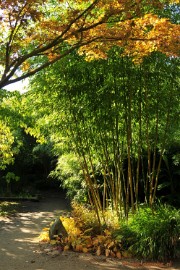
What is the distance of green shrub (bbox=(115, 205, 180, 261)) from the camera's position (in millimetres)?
4172

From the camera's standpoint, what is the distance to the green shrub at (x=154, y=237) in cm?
417

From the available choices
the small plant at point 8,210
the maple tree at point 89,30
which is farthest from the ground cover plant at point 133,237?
the small plant at point 8,210

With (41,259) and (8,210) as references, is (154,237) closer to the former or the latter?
(41,259)

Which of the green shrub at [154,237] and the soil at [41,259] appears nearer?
the soil at [41,259]

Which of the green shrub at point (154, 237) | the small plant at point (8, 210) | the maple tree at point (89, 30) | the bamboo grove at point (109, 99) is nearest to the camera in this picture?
the maple tree at point (89, 30)

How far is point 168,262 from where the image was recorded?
4.11 metres

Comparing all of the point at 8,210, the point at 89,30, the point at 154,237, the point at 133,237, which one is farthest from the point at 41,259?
the point at 8,210

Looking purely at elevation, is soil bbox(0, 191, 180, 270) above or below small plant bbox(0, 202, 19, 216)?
below

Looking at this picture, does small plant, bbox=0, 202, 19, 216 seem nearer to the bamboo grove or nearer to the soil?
the soil

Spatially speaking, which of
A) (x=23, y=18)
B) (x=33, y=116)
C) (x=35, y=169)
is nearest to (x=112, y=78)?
(x=33, y=116)

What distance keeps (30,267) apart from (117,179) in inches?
83.2

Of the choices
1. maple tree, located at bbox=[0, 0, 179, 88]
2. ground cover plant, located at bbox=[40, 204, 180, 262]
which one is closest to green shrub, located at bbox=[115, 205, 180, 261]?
ground cover plant, located at bbox=[40, 204, 180, 262]

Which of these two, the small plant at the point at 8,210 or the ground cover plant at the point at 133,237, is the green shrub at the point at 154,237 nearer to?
the ground cover plant at the point at 133,237

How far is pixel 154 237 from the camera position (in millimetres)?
4180
